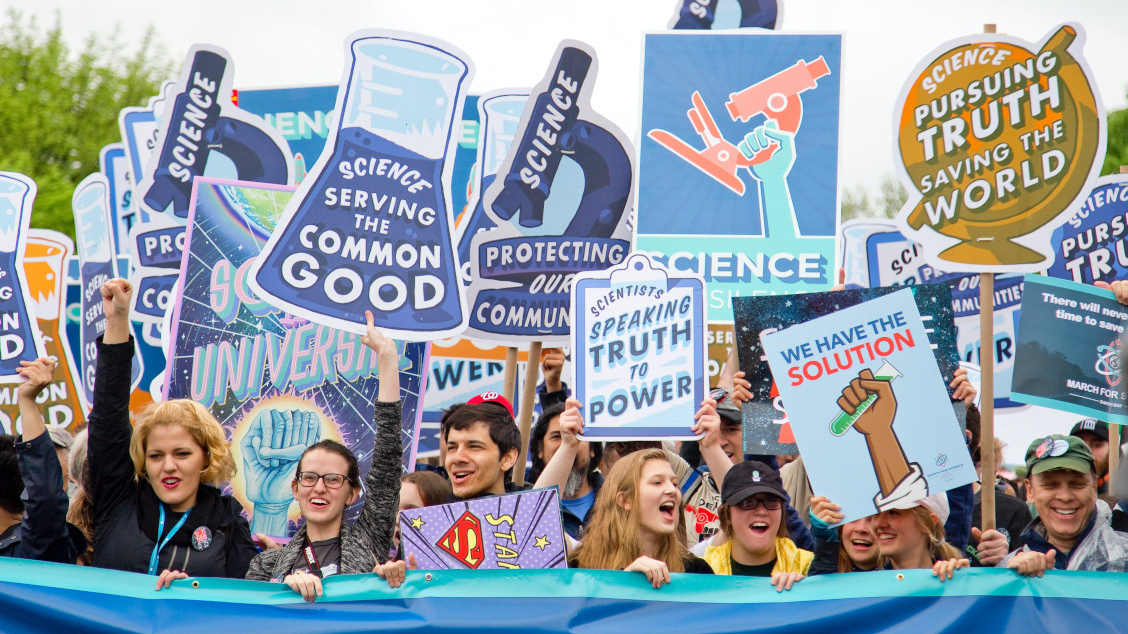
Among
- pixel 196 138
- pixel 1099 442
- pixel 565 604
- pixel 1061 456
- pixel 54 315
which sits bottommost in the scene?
pixel 565 604

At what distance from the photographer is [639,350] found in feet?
14.6

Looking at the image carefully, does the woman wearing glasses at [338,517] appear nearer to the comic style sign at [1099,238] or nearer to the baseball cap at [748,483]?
the baseball cap at [748,483]

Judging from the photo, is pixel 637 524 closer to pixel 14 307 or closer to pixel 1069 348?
pixel 1069 348

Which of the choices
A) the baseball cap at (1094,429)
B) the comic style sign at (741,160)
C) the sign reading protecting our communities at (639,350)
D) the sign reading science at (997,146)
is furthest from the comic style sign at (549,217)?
the baseball cap at (1094,429)

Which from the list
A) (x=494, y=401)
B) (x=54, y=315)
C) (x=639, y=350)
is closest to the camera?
(x=639, y=350)

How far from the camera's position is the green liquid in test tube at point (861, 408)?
A: 3957 millimetres

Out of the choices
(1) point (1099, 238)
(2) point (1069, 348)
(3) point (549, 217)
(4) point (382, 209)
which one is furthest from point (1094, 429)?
(4) point (382, 209)

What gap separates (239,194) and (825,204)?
2.89 meters

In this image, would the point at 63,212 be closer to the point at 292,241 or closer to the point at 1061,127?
the point at 292,241

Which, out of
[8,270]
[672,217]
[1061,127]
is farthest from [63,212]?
[1061,127]

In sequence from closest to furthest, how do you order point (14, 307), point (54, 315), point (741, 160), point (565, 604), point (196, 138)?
point (565, 604) → point (14, 307) → point (741, 160) → point (196, 138) → point (54, 315)

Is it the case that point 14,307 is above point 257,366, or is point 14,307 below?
above

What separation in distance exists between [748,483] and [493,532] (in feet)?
2.96

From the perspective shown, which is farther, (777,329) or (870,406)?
(777,329)
